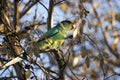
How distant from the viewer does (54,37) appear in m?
3.85

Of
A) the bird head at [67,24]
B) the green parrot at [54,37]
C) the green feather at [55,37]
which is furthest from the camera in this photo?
the bird head at [67,24]

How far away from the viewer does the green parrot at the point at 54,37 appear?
3.32m

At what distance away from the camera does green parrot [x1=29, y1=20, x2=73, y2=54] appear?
3.32m

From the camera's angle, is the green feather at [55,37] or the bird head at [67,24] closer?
the green feather at [55,37]

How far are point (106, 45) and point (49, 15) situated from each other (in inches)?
167

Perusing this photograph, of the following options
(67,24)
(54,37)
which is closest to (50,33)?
(54,37)

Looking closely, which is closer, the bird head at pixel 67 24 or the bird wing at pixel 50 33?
the bird wing at pixel 50 33

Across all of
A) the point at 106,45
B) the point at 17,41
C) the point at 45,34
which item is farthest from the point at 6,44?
the point at 106,45

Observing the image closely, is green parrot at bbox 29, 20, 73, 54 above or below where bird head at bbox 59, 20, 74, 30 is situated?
below

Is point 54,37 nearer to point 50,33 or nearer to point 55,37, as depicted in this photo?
point 55,37

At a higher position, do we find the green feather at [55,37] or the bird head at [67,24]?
the bird head at [67,24]

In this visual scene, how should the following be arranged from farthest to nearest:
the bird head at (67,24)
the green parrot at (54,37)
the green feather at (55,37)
→ the bird head at (67,24) → the green feather at (55,37) → the green parrot at (54,37)

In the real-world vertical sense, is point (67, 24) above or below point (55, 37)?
above

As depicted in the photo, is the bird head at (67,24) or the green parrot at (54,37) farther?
the bird head at (67,24)
